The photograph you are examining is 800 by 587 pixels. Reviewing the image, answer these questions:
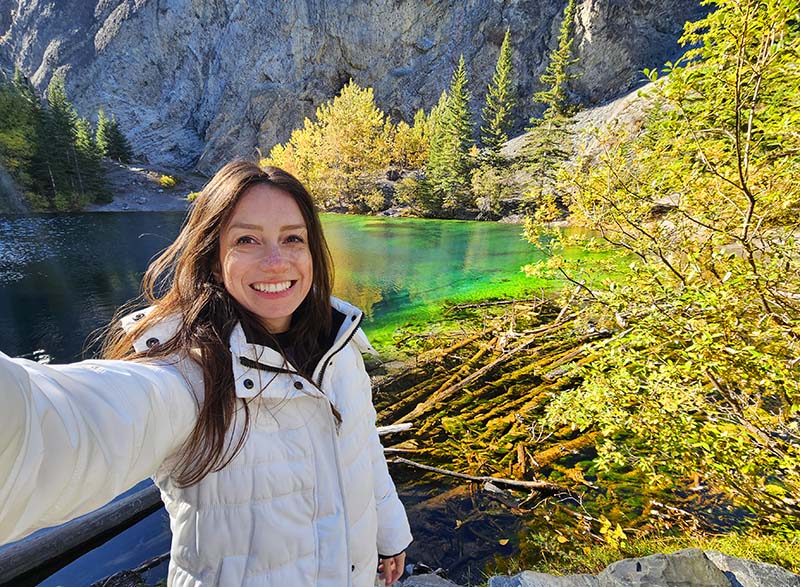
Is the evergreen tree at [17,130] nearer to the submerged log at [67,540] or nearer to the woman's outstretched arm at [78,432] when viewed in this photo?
the submerged log at [67,540]

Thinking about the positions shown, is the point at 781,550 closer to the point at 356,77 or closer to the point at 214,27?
the point at 356,77

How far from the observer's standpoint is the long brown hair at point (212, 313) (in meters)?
1.09

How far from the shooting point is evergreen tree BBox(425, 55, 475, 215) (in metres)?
32.2

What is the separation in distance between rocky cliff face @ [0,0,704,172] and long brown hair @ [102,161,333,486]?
50.7m

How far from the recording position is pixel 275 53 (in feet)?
189

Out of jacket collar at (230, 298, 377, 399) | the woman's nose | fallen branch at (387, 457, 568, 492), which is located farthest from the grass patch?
the woman's nose

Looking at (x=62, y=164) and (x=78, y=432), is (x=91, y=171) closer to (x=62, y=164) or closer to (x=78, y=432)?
(x=62, y=164)

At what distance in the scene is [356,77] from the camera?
5466 centimetres

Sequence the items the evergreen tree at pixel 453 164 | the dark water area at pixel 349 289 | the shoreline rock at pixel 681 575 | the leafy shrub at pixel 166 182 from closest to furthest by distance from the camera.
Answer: the shoreline rock at pixel 681 575, the dark water area at pixel 349 289, the evergreen tree at pixel 453 164, the leafy shrub at pixel 166 182

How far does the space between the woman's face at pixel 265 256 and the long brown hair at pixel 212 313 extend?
1.7 inches

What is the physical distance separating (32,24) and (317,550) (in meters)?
116

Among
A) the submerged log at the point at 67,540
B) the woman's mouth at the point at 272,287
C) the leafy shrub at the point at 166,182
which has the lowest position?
the submerged log at the point at 67,540

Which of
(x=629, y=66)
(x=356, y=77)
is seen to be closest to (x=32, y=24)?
(x=356, y=77)

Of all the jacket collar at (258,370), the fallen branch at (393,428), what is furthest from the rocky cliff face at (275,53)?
the jacket collar at (258,370)
